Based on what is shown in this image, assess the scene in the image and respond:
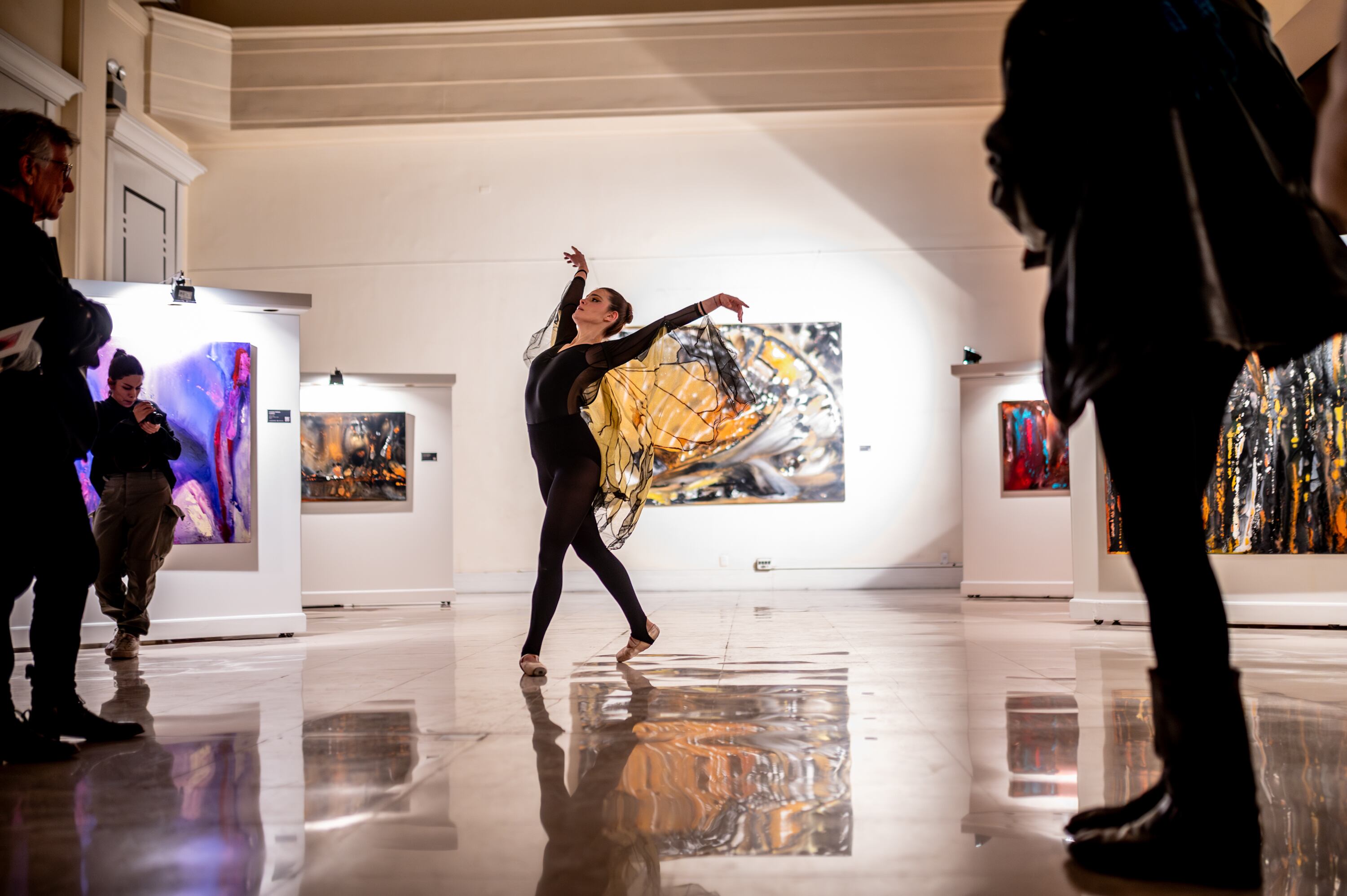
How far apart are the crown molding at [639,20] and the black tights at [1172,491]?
494 inches

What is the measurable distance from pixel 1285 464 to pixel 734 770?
5.80 meters

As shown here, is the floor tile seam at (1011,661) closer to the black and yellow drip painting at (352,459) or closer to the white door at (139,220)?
the black and yellow drip painting at (352,459)

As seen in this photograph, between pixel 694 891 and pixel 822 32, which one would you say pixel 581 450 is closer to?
pixel 694 891

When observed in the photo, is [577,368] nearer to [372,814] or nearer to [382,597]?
[372,814]

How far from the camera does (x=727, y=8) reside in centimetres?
1359

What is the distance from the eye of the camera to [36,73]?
9.97 m

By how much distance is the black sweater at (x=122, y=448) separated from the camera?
6.42 meters

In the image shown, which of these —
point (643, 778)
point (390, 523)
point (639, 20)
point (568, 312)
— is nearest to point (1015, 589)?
point (390, 523)

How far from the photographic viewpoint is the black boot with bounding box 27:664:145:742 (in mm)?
3086

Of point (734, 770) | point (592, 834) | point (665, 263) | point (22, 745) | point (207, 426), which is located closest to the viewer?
point (592, 834)

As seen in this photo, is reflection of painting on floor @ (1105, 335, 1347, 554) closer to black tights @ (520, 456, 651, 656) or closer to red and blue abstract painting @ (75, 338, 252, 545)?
black tights @ (520, 456, 651, 656)

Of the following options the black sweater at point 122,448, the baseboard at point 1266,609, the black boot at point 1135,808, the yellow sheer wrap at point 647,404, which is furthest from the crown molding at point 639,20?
the black boot at point 1135,808

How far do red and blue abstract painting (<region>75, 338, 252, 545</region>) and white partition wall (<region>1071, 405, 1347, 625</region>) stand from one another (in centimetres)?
572

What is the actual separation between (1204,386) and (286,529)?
7.00 m
